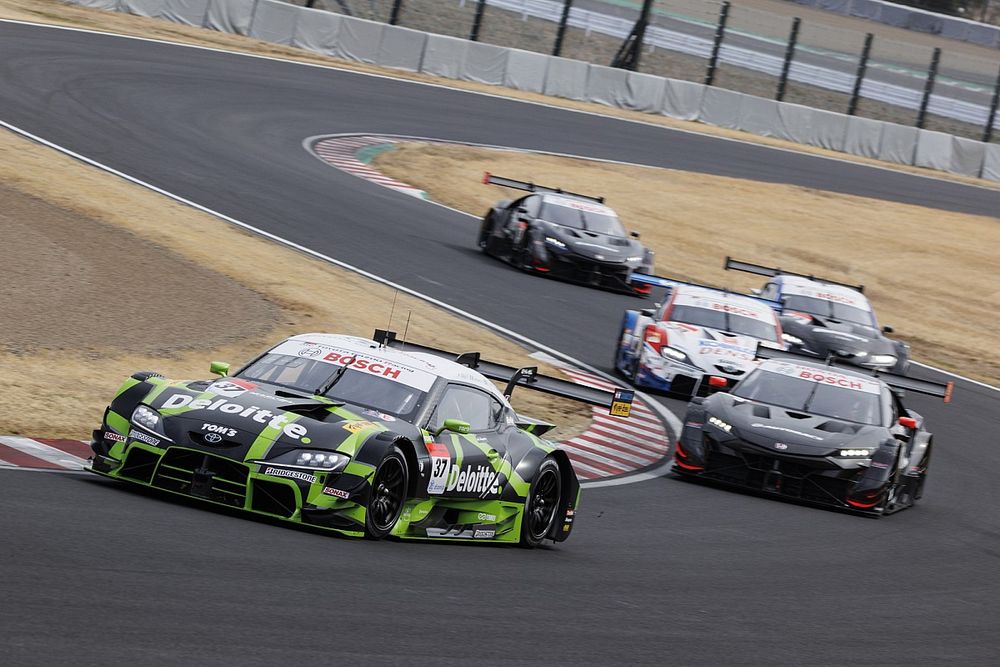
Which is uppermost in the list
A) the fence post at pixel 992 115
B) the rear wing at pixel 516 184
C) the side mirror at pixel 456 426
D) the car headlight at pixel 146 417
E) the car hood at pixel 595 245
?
the fence post at pixel 992 115

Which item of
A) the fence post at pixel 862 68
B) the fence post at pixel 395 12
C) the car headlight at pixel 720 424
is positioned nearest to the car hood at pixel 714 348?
the car headlight at pixel 720 424

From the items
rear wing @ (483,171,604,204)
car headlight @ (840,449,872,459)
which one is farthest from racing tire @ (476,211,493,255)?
car headlight @ (840,449,872,459)

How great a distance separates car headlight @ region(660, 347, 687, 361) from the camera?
738 inches

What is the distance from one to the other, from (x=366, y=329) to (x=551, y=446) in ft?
25.2

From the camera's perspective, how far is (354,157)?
3134 cm

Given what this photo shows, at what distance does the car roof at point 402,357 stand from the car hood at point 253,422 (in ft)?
2.73

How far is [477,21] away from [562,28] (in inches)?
107

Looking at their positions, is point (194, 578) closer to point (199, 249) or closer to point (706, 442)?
point (706, 442)

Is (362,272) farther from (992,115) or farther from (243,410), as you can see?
(992,115)

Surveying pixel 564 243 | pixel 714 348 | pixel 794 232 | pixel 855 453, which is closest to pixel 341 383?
pixel 855 453

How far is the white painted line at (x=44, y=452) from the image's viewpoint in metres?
9.72

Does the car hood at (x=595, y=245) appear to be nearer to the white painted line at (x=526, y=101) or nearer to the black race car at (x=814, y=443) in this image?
the black race car at (x=814, y=443)

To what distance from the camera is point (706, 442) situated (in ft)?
46.4

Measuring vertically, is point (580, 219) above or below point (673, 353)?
above
